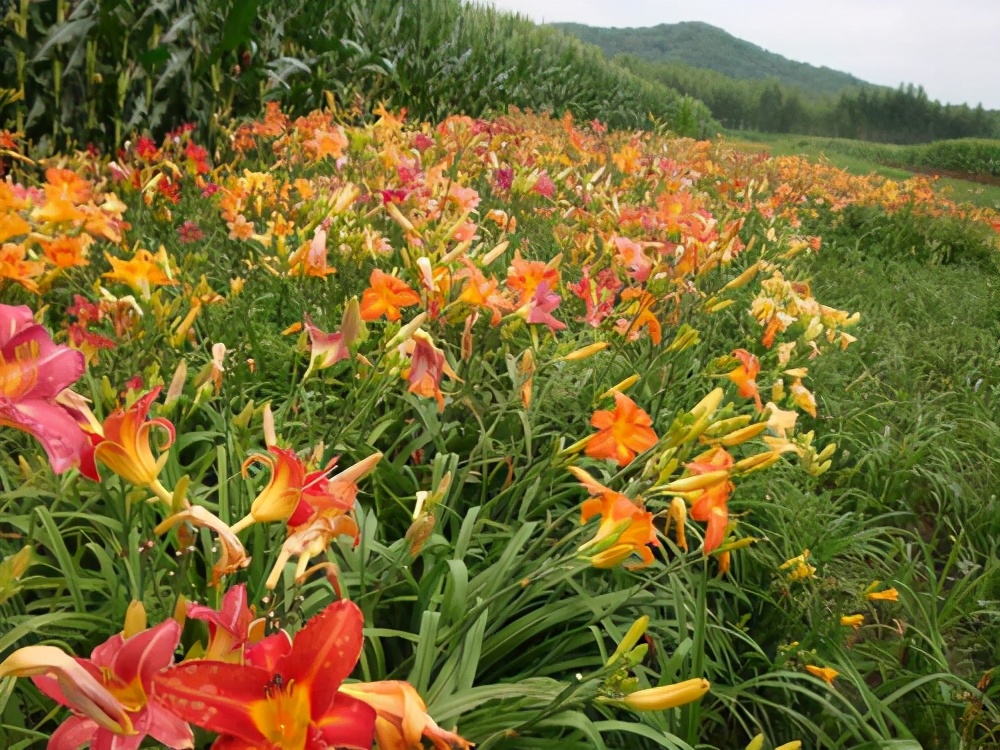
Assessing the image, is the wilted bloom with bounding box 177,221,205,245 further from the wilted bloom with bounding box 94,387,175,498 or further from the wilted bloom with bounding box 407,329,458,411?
the wilted bloom with bounding box 94,387,175,498

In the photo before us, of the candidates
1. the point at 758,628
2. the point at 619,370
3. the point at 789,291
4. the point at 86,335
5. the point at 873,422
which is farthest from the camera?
the point at 873,422

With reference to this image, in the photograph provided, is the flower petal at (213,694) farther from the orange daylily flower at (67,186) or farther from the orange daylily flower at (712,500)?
the orange daylily flower at (67,186)

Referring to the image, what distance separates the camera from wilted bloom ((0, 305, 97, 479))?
622 millimetres

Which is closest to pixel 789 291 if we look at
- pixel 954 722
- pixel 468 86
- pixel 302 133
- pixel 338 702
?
pixel 954 722

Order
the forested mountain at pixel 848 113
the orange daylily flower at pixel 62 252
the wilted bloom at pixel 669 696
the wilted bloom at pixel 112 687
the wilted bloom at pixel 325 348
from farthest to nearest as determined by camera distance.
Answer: the forested mountain at pixel 848 113 < the orange daylily flower at pixel 62 252 < the wilted bloom at pixel 325 348 < the wilted bloom at pixel 669 696 < the wilted bloom at pixel 112 687

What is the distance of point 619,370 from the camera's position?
2150 millimetres

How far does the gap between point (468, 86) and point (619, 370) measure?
664 cm

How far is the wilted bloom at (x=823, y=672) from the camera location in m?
1.37

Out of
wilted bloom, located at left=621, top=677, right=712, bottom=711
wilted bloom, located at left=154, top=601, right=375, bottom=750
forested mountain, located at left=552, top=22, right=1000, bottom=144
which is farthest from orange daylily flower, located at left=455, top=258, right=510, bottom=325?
forested mountain, located at left=552, top=22, right=1000, bottom=144

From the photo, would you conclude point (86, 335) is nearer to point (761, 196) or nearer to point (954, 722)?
point (954, 722)

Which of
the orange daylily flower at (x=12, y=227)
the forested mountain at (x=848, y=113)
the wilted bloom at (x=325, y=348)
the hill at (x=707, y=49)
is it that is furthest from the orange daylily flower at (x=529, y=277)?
the hill at (x=707, y=49)

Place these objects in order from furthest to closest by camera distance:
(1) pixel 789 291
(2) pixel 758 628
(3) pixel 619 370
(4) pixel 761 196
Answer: (4) pixel 761 196, (1) pixel 789 291, (3) pixel 619 370, (2) pixel 758 628

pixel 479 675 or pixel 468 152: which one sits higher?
pixel 468 152

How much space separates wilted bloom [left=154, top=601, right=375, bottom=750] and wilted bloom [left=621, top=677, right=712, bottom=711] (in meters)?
0.30
